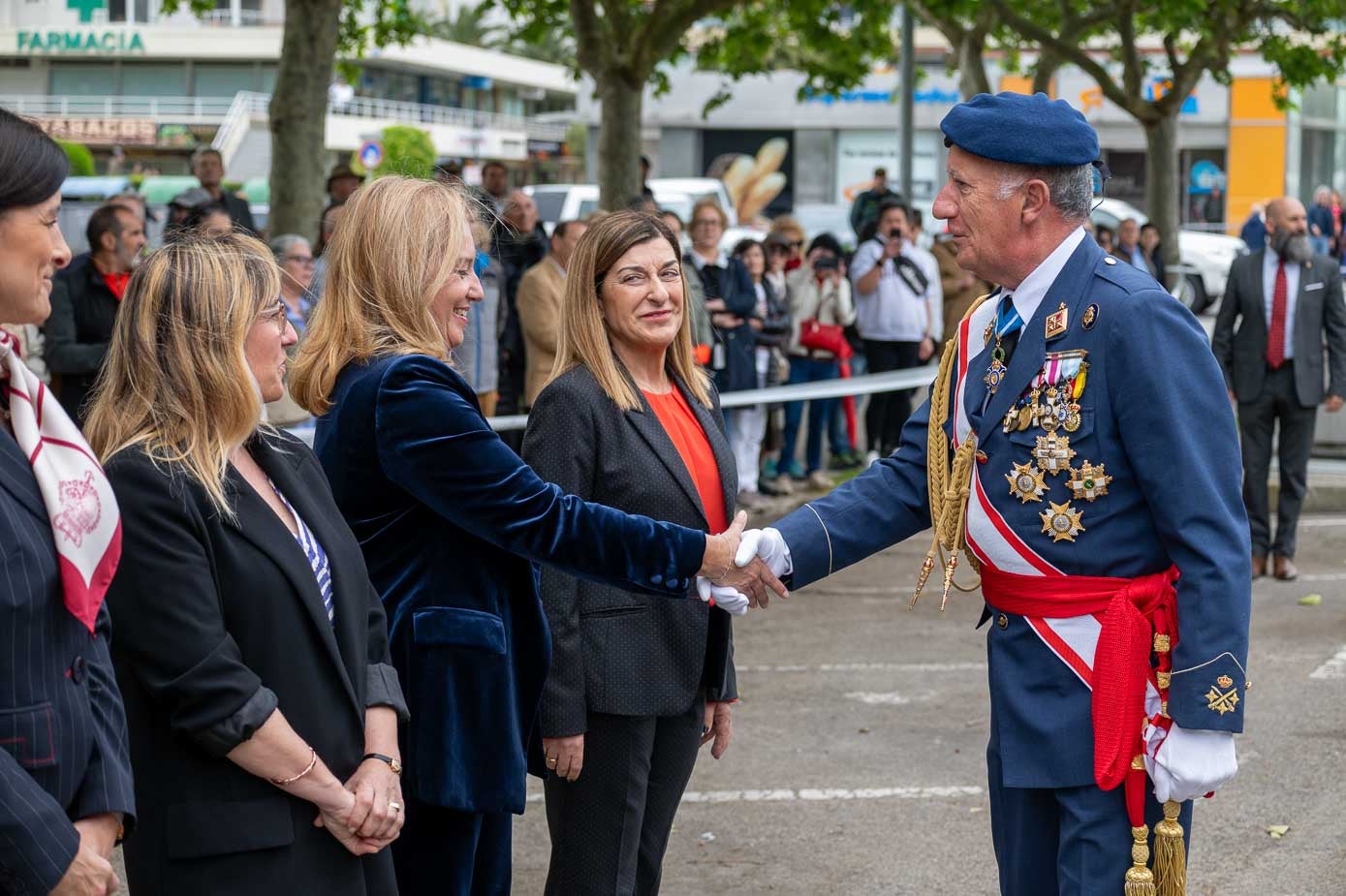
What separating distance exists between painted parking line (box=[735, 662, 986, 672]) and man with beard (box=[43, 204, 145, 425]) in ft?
11.8

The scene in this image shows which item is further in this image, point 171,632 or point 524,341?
point 524,341

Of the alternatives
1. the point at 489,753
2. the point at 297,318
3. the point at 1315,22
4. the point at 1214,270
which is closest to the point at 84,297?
the point at 297,318

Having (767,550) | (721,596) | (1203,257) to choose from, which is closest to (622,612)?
(721,596)

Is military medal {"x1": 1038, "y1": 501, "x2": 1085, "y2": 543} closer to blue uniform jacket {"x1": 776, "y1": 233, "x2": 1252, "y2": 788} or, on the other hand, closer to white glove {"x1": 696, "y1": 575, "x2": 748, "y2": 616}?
blue uniform jacket {"x1": 776, "y1": 233, "x2": 1252, "y2": 788}

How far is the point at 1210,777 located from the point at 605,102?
15.0m

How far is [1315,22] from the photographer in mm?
23516

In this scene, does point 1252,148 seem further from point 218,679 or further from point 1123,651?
point 218,679

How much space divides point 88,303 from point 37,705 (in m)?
6.76

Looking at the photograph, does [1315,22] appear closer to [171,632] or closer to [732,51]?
[732,51]

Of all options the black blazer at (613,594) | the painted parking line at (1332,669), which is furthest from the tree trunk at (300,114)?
the black blazer at (613,594)

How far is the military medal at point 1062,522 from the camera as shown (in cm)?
320

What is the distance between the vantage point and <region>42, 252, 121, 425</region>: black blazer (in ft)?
27.8

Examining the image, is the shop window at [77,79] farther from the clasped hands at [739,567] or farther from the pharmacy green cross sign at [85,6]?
the clasped hands at [739,567]

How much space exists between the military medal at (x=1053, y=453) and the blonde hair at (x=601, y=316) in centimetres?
102
